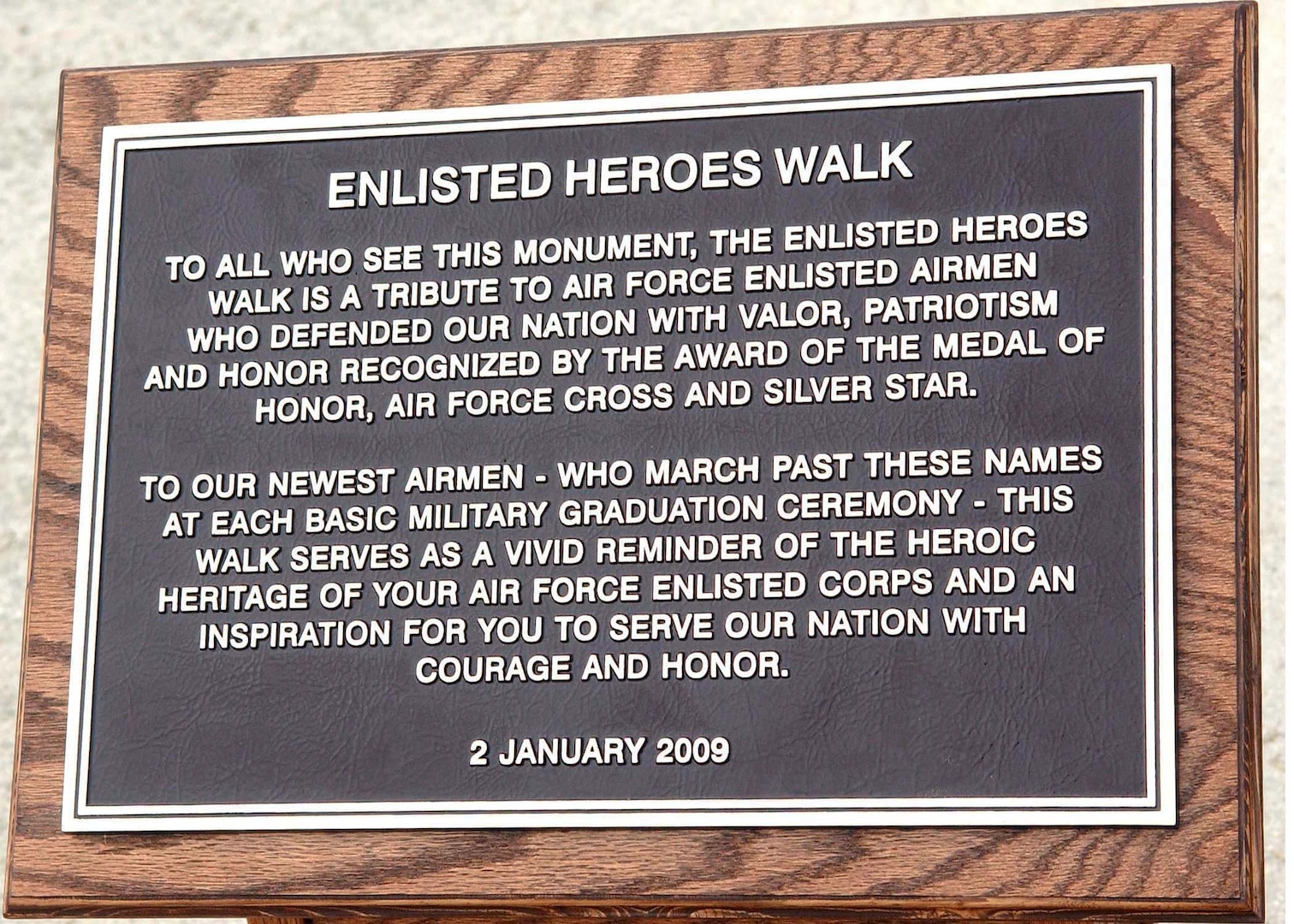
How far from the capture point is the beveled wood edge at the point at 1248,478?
3848 mm

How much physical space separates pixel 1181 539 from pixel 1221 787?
427 millimetres

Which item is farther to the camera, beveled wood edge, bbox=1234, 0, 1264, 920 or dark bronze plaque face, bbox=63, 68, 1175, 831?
dark bronze plaque face, bbox=63, 68, 1175, 831

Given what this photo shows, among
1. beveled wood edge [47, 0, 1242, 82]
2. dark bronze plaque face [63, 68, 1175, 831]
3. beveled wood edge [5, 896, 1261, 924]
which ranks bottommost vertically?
beveled wood edge [5, 896, 1261, 924]

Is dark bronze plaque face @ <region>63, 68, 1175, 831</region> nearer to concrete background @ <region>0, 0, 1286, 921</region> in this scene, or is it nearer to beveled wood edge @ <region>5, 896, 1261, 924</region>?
beveled wood edge @ <region>5, 896, 1261, 924</region>

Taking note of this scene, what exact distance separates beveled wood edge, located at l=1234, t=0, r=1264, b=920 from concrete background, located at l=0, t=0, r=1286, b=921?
56.5 inches

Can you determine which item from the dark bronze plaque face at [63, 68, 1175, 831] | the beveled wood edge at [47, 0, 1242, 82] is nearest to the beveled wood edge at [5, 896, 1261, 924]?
the dark bronze plaque face at [63, 68, 1175, 831]

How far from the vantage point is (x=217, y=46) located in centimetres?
615

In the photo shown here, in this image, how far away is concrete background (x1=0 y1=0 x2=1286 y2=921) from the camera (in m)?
5.63

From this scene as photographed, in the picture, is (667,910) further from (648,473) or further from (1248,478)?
(1248,478)

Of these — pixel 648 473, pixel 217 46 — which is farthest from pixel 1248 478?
pixel 217 46

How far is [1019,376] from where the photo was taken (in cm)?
406

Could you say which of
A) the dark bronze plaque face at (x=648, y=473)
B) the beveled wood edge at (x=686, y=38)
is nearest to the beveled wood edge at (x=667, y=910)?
the dark bronze plaque face at (x=648, y=473)

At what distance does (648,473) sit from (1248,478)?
105 centimetres

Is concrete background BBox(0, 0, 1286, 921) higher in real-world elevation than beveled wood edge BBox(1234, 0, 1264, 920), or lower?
higher
